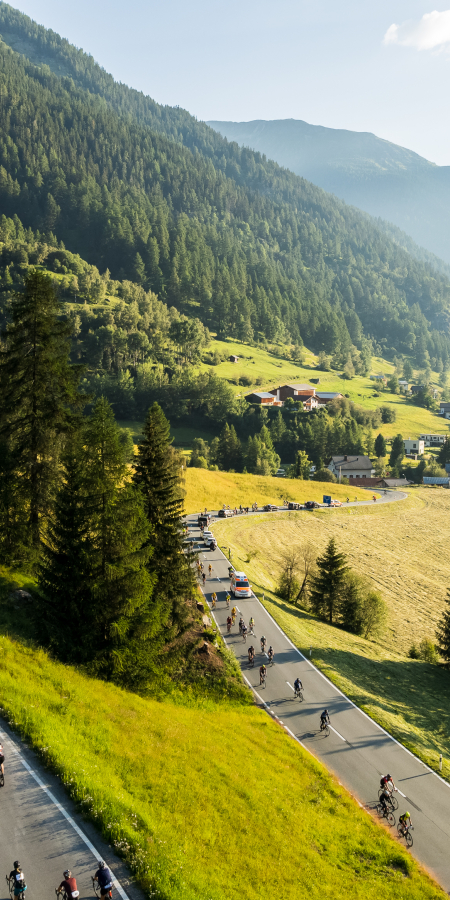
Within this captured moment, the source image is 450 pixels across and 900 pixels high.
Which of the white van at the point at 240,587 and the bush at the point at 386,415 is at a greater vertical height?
the bush at the point at 386,415

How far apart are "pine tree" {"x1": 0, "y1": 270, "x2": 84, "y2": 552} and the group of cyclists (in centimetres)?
1493

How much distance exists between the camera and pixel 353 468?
124 meters

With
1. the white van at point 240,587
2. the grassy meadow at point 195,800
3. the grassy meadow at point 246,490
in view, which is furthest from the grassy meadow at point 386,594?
the grassy meadow at point 246,490

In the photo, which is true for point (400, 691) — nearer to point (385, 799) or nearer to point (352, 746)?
point (352, 746)

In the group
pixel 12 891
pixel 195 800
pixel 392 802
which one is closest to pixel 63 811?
pixel 12 891

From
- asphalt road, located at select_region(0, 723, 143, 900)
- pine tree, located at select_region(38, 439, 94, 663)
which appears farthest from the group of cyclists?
pine tree, located at select_region(38, 439, 94, 663)

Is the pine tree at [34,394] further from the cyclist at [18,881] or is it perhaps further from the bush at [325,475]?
the bush at [325,475]

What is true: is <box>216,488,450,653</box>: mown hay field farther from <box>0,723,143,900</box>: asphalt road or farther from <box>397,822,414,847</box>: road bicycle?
<box>0,723,143,900</box>: asphalt road

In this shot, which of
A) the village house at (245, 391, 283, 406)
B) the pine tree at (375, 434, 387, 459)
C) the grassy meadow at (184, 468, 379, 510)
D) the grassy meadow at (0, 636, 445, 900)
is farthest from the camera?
the village house at (245, 391, 283, 406)

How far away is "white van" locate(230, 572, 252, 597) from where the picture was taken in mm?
40656

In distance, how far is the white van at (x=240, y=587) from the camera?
133 ft

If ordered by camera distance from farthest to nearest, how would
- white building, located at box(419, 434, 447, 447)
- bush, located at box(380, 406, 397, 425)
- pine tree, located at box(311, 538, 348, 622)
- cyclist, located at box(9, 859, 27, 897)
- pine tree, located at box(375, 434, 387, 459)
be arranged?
bush, located at box(380, 406, 397, 425) → white building, located at box(419, 434, 447, 447) → pine tree, located at box(375, 434, 387, 459) → pine tree, located at box(311, 538, 348, 622) → cyclist, located at box(9, 859, 27, 897)

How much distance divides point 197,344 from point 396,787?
145m

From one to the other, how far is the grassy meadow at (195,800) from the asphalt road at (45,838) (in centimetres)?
29
